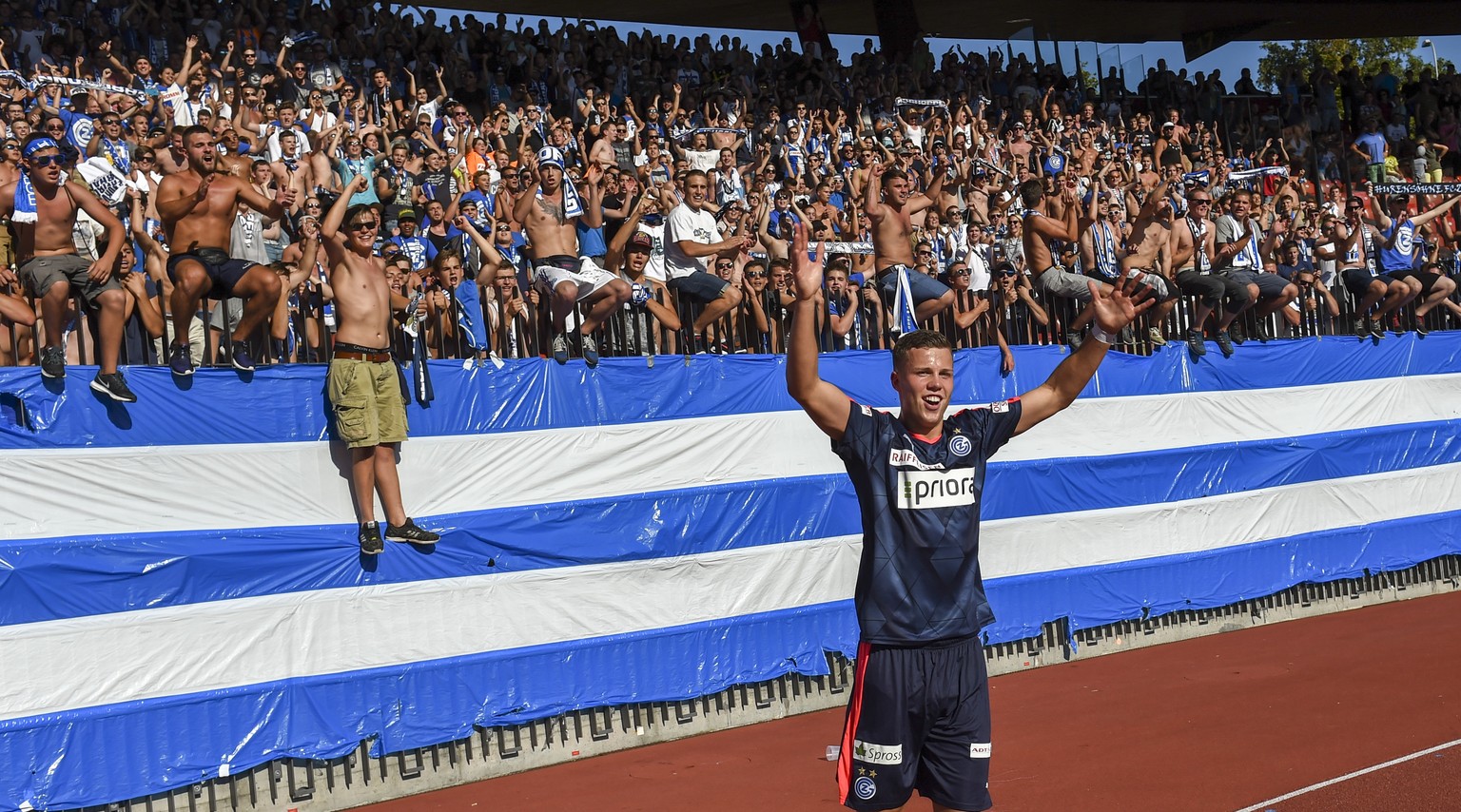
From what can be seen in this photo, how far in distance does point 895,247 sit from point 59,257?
23.2 ft

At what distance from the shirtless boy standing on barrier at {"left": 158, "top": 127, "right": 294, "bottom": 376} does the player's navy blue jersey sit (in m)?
A: 5.53

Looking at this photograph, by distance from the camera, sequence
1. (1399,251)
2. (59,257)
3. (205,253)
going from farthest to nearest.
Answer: (1399,251)
(205,253)
(59,257)

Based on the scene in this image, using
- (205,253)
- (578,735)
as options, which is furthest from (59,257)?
(578,735)

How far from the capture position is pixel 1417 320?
16.2m

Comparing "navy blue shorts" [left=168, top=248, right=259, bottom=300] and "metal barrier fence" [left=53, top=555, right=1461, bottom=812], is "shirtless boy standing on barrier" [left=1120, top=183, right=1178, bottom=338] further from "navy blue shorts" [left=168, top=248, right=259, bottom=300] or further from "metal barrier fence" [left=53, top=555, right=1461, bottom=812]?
"navy blue shorts" [left=168, top=248, right=259, bottom=300]

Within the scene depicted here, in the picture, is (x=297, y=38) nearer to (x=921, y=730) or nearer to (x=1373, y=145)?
(x=921, y=730)

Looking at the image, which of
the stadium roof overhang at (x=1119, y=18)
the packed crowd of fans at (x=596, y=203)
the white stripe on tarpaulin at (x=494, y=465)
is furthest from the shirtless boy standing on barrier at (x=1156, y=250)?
the stadium roof overhang at (x=1119, y=18)

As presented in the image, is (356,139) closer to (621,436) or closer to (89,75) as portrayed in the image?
(89,75)

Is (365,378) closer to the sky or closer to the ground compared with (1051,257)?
closer to the ground

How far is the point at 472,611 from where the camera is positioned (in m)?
9.91

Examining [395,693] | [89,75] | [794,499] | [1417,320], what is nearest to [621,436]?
[794,499]

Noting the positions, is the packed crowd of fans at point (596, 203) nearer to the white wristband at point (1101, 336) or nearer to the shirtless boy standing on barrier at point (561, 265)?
the shirtless boy standing on barrier at point (561, 265)

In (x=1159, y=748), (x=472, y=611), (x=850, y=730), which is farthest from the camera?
(x=472, y=611)

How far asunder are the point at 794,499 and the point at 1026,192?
390cm
